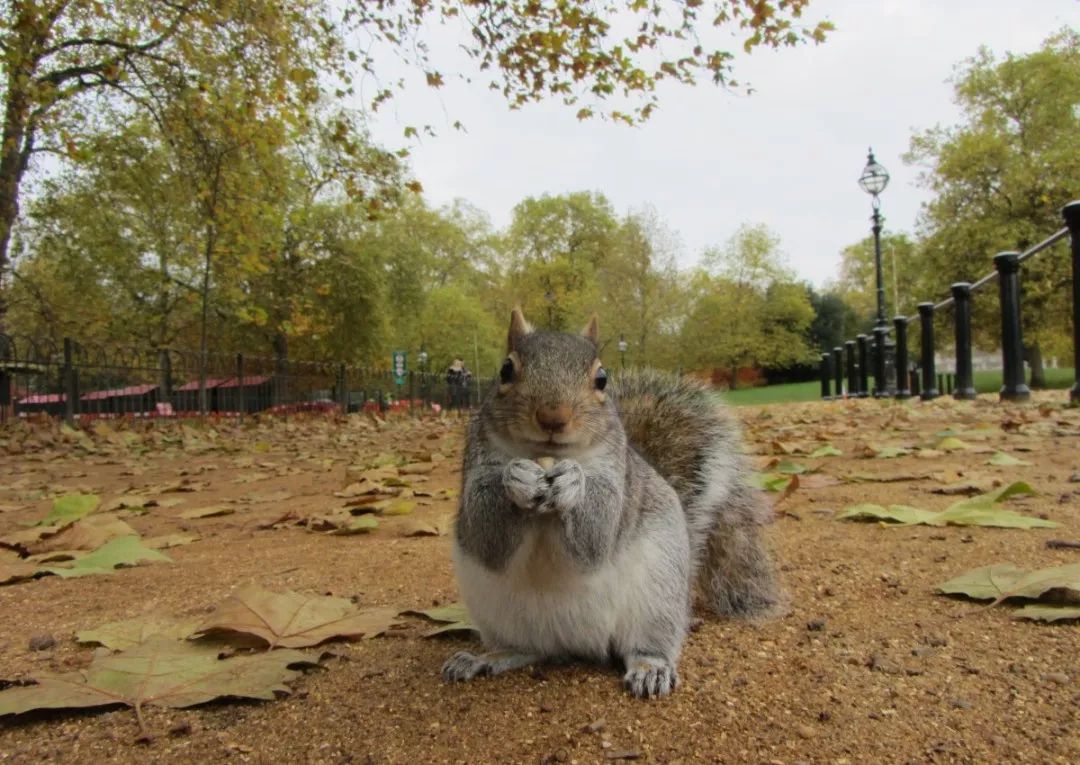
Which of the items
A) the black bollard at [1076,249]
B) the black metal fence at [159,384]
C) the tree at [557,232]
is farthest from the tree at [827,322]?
the black bollard at [1076,249]

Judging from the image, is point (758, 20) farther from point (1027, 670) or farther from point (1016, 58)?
point (1016, 58)

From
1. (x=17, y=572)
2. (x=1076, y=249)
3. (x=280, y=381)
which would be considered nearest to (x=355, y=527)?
(x=17, y=572)

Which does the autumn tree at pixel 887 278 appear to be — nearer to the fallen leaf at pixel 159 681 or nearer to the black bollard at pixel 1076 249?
the black bollard at pixel 1076 249

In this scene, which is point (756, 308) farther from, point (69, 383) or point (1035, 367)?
point (69, 383)

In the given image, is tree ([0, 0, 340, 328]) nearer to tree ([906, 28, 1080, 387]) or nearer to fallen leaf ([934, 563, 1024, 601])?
fallen leaf ([934, 563, 1024, 601])

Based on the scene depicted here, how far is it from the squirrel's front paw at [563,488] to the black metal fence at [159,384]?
21.4 feet

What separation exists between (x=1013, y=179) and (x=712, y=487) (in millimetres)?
23961

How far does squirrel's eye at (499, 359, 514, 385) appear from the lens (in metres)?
1.39

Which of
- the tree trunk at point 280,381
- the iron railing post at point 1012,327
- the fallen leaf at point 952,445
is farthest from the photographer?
the tree trunk at point 280,381

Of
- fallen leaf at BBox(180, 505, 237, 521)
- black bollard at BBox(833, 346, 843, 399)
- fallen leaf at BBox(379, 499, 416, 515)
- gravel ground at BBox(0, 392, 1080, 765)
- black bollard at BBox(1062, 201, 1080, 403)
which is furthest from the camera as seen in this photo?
black bollard at BBox(833, 346, 843, 399)

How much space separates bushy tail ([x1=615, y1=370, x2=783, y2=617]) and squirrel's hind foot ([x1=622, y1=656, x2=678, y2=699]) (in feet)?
1.30

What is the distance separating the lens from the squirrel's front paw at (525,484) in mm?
1139

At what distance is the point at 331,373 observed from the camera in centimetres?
1490

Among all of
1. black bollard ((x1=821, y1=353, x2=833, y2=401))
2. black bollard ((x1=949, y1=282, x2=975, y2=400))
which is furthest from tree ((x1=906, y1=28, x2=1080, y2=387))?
black bollard ((x1=949, y1=282, x2=975, y2=400))
